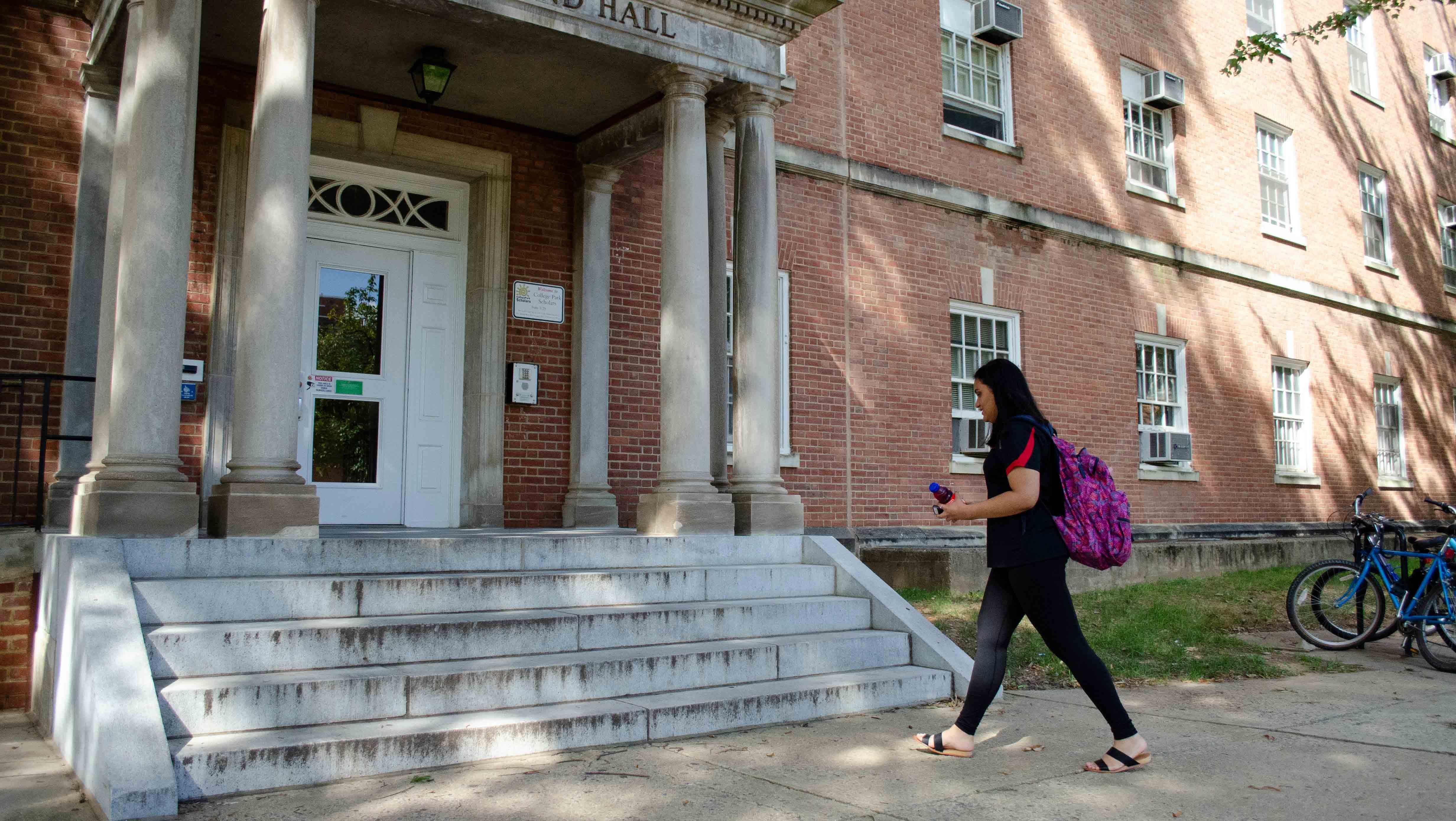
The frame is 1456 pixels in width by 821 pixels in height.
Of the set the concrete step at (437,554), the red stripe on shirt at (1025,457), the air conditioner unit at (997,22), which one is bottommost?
the concrete step at (437,554)

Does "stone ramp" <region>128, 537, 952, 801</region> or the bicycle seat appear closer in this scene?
"stone ramp" <region>128, 537, 952, 801</region>

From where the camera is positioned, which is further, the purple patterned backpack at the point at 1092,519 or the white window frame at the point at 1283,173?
the white window frame at the point at 1283,173

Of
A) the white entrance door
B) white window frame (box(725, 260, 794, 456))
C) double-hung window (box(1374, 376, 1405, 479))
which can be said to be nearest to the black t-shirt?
the white entrance door

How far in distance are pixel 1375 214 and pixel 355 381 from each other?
689 inches

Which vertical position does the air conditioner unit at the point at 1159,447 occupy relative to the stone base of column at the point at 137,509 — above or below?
above

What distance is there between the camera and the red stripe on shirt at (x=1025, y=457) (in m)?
4.56

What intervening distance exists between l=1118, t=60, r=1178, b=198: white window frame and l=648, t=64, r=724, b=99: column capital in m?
8.28

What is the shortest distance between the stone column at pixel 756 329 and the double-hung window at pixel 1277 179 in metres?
10.9

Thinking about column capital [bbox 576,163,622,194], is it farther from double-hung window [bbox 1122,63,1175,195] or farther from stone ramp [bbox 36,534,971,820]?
double-hung window [bbox 1122,63,1175,195]

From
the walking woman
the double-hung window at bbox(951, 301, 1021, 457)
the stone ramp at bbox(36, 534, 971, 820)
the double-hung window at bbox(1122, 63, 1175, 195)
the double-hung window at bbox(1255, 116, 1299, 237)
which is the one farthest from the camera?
the double-hung window at bbox(1255, 116, 1299, 237)

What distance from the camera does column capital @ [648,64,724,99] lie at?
7.76m

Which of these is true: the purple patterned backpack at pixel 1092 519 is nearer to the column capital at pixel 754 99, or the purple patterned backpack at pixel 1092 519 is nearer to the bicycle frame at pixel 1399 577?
the bicycle frame at pixel 1399 577

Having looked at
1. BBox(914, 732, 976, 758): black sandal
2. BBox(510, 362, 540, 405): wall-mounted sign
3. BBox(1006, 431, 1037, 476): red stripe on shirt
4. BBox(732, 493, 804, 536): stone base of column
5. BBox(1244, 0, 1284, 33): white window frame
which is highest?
BBox(1244, 0, 1284, 33): white window frame

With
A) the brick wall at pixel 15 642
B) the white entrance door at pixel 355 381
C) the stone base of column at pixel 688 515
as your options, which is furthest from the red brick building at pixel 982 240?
the stone base of column at pixel 688 515
